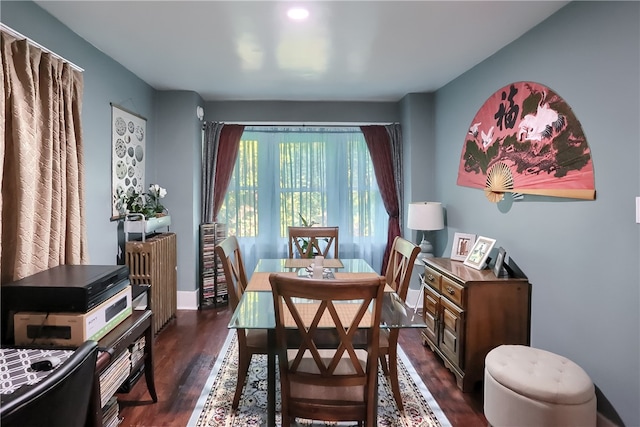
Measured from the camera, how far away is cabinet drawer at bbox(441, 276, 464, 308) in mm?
2393

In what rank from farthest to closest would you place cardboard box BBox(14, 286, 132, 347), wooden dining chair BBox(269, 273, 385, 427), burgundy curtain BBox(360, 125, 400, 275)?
burgundy curtain BBox(360, 125, 400, 275)
cardboard box BBox(14, 286, 132, 347)
wooden dining chair BBox(269, 273, 385, 427)

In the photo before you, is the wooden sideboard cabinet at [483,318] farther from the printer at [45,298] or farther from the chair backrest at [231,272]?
the printer at [45,298]

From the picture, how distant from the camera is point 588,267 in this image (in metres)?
1.96

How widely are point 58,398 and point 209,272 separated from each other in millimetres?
3272

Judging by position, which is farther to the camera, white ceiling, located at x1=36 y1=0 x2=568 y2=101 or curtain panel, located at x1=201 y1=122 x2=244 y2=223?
curtain panel, located at x1=201 y1=122 x2=244 y2=223

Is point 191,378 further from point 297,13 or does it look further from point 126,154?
point 297,13

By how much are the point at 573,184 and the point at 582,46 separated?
0.76 meters

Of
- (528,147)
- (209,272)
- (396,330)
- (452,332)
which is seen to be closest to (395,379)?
(396,330)

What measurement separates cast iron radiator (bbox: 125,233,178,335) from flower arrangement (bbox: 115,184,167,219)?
262 mm

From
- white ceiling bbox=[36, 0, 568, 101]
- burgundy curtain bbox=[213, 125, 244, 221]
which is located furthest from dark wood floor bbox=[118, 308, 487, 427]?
white ceiling bbox=[36, 0, 568, 101]

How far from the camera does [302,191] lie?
454cm

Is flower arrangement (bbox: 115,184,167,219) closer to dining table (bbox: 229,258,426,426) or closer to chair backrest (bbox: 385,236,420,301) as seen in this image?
dining table (bbox: 229,258,426,426)

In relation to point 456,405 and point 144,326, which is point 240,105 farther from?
point 456,405

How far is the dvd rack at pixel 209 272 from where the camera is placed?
4066 mm
